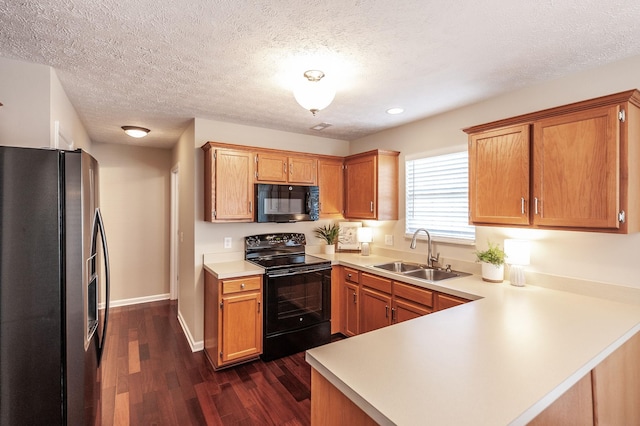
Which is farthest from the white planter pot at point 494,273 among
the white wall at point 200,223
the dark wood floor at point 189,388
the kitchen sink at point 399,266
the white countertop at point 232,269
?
the white wall at point 200,223

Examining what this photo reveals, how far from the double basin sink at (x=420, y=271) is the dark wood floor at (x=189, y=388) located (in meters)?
1.28

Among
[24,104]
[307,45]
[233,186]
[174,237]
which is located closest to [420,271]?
[233,186]

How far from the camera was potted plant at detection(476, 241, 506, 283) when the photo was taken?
2541 mm

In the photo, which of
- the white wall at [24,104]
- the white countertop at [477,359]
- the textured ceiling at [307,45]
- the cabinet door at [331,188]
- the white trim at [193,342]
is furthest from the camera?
the cabinet door at [331,188]

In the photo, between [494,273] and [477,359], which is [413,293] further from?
[477,359]

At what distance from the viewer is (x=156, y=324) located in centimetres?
397

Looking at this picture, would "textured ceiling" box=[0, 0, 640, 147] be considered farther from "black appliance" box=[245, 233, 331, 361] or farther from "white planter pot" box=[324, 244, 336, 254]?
"white planter pot" box=[324, 244, 336, 254]

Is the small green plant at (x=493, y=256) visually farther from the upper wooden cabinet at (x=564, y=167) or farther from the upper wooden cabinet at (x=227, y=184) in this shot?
the upper wooden cabinet at (x=227, y=184)

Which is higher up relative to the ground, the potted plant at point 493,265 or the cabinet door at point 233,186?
the cabinet door at point 233,186

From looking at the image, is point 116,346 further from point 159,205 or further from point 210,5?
point 210,5

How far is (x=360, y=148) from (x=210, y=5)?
3.01m

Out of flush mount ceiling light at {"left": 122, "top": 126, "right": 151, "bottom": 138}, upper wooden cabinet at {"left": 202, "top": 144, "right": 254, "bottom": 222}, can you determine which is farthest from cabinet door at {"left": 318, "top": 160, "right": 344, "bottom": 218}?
flush mount ceiling light at {"left": 122, "top": 126, "right": 151, "bottom": 138}

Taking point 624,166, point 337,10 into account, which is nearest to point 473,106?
point 624,166

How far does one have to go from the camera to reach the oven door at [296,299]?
3023mm
